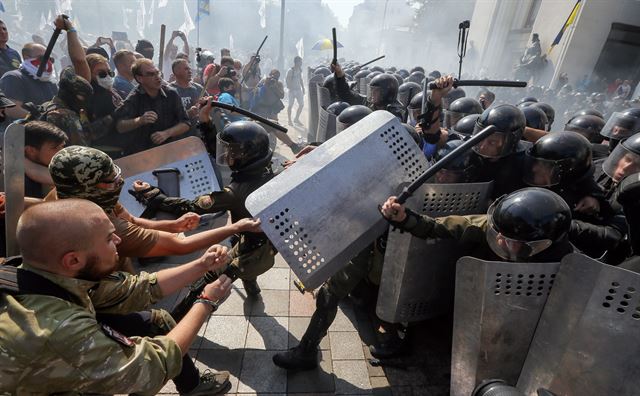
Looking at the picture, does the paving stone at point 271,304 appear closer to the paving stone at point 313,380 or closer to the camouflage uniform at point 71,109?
the paving stone at point 313,380

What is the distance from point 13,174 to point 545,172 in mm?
3746

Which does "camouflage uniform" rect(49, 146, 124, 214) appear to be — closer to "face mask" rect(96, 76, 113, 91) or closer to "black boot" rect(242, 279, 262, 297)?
"black boot" rect(242, 279, 262, 297)

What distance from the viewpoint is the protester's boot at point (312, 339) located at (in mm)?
2791

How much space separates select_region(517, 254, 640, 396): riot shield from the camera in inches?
59.4

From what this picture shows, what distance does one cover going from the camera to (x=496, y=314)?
1818 millimetres

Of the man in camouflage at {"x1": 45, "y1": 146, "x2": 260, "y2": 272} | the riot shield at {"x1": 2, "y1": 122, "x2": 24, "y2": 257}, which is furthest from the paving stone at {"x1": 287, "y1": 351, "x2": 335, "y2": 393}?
the riot shield at {"x1": 2, "y1": 122, "x2": 24, "y2": 257}

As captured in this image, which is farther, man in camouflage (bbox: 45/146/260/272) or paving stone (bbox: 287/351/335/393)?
paving stone (bbox: 287/351/335/393)

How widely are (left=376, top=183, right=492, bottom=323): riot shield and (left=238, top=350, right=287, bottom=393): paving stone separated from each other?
1018mm

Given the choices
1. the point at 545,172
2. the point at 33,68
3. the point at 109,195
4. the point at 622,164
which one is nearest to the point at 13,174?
the point at 109,195

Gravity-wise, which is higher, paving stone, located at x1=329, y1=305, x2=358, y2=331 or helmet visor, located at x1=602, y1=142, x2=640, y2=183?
helmet visor, located at x1=602, y1=142, x2=640, y2=183

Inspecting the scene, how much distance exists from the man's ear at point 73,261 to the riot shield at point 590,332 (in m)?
2.24

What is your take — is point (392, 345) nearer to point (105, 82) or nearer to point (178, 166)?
point (178, 166)

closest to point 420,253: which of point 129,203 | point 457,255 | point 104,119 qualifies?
point 457,255

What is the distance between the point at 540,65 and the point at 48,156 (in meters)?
24.8
